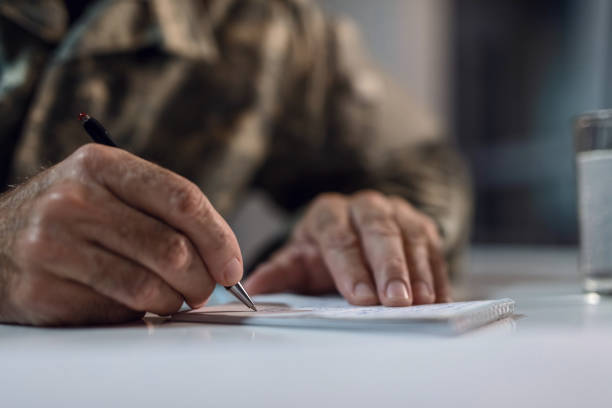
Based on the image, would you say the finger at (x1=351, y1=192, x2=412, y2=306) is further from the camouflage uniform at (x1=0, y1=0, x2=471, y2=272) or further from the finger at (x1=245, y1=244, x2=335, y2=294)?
the camouflage uniform at (x1=0, y1=0, x2=471, y2=272)

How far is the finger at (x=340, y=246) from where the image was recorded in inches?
20.9

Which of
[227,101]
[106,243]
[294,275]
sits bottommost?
[294,275]

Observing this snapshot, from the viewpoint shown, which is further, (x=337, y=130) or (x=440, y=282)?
(x=337, y=130)

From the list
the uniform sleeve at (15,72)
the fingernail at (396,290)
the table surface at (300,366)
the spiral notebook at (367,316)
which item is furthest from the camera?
the uniform sleeve at (15,72)

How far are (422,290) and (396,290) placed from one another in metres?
0.04

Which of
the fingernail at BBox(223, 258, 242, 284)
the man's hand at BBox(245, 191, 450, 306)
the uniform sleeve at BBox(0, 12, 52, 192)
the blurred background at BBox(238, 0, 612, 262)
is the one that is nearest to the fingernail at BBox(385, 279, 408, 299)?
the man's hand at BBox(245, 191, 450, 306)

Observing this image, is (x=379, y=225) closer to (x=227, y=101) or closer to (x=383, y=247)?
(x=383, y=247)

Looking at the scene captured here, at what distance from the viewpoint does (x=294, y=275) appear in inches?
26.7

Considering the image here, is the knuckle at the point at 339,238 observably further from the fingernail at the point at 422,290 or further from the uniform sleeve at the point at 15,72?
the uniform sleeve at the point at 15,72

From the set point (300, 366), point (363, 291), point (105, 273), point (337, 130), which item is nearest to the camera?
point (300, 366)

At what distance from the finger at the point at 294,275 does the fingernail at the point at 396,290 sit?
174 millimetres

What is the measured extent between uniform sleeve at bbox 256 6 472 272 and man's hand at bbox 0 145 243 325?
843 mm

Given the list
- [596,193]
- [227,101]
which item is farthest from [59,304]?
[227,101]

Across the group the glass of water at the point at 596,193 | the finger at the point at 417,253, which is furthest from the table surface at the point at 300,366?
the glass of water at the point at 596,193
